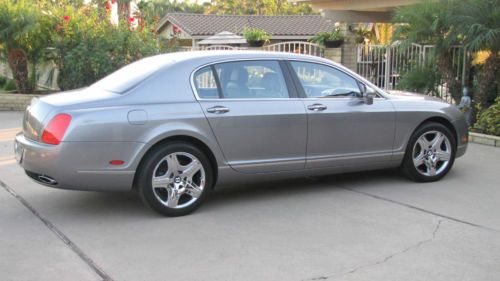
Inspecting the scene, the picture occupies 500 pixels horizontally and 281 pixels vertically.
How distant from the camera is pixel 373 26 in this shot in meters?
20.6

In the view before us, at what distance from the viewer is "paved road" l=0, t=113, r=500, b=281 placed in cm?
440

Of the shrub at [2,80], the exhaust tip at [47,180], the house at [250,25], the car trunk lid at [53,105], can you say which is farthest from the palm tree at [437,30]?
the house at [250,25]

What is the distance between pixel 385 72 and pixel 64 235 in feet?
35.7

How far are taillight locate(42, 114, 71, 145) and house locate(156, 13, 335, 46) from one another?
95.5 feet

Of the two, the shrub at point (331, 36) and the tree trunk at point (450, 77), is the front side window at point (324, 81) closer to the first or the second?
the tree trunk at point (450, 77)

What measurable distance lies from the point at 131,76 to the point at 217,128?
3.52ft

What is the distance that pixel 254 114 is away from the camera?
5957mm

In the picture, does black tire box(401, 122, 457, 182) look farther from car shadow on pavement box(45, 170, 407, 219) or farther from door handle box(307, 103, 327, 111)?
door handle box(307, 103, 327, 111)

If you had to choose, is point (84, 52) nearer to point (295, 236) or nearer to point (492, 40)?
point (492, 40)

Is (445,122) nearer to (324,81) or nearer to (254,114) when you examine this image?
(324,81)

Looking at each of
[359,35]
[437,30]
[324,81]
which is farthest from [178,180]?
[359,35]

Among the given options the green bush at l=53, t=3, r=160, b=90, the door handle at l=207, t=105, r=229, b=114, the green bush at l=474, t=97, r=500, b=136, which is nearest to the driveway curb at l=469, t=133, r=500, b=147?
the green bush at l=474, t=97, r=500, b=136

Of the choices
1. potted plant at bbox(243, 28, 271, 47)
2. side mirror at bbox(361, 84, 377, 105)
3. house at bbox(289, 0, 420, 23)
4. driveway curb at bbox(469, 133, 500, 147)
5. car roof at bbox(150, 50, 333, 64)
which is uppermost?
house at bbox(289, 0, 420, 23)

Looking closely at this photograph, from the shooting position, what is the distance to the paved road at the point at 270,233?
440cm
